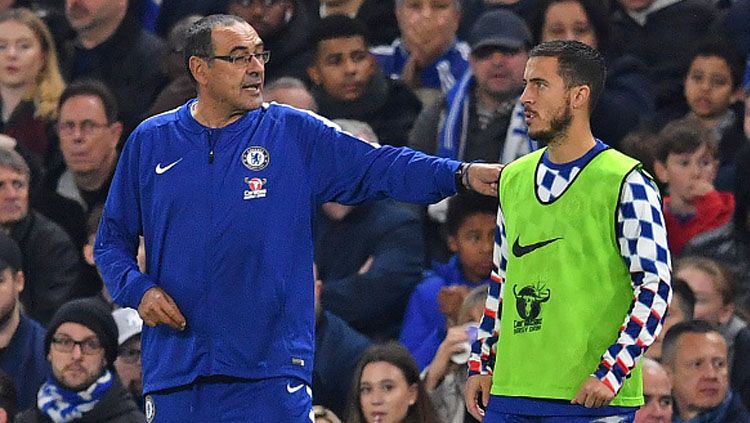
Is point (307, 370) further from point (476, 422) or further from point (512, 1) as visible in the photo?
point (512, 1)

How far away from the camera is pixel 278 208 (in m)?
7.00

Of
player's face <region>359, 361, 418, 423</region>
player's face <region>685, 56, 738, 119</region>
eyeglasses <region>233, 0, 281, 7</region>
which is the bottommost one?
player's face <region>359, 361, 418, 423</region>

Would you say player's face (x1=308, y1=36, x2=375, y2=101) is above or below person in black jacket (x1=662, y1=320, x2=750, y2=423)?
above

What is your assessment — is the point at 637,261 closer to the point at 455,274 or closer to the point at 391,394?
the point at 391,394

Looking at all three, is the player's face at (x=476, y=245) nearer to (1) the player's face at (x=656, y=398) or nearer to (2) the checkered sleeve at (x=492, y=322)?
(1) the player's face at (x=656, y=398)

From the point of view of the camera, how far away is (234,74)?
7.08 meters

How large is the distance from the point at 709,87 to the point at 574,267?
176 inches

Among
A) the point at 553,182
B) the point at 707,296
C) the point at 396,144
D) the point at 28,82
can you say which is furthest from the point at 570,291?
the point at 28,82

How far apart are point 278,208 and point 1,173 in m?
4.18

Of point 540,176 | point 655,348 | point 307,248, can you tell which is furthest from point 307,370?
point 655,348

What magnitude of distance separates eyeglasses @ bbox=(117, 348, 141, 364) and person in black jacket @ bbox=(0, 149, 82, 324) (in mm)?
879

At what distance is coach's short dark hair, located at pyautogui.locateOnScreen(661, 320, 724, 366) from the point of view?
9156 millimetres

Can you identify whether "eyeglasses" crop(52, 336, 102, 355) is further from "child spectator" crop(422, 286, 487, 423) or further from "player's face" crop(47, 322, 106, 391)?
"child spectator" crop(422, 286, 487, 423)

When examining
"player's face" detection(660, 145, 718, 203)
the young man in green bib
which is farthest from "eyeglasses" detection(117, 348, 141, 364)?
the young man in green bib
